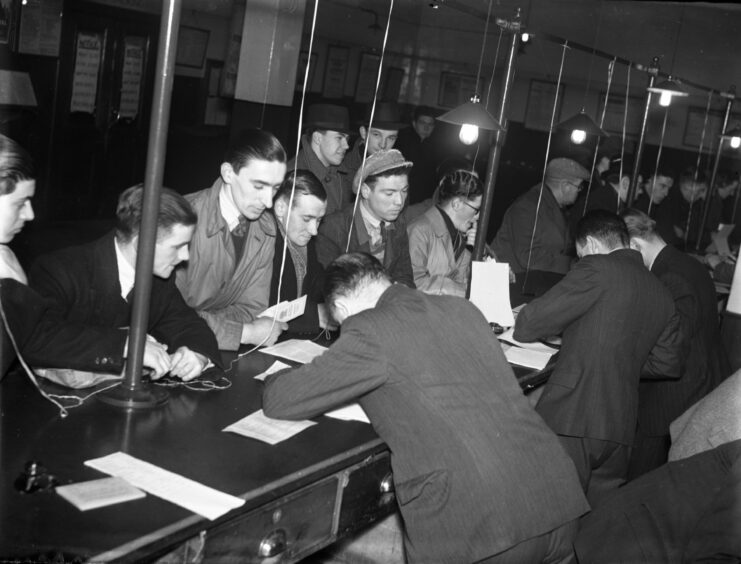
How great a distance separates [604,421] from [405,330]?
154 centimetres

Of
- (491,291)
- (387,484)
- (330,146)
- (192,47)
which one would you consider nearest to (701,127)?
(491,291)

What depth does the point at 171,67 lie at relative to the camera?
8.25ft

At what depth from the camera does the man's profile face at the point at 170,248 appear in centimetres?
281

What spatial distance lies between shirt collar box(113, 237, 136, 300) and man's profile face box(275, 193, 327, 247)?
0.93 m

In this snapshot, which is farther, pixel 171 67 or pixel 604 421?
pixel 604 421

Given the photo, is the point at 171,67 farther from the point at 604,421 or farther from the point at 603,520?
the point at 604,421

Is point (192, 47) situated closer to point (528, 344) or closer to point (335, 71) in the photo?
point (335, 71)

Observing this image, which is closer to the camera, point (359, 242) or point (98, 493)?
point (98, 493)

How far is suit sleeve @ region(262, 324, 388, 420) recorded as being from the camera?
2.45m

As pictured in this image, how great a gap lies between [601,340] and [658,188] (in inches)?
193

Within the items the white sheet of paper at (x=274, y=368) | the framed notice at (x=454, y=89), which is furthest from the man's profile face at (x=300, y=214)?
the framed notice at (x=454, y=89)

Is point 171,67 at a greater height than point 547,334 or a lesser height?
greater

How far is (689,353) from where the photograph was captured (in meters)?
4.50

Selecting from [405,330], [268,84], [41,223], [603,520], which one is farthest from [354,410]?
[268,84]
